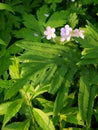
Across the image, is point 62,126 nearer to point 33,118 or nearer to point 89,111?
point 33,118

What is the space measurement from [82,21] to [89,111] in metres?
1.52

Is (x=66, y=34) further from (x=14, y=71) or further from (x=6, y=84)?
(x=6, y=84)

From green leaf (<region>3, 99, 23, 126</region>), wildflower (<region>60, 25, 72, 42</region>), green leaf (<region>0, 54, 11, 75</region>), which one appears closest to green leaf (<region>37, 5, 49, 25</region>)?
green leaf (<region>0, 54, 11, 75</region>)

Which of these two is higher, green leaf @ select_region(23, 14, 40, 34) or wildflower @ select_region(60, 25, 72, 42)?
wildflower @ select_region(60, 25, 72, 42)

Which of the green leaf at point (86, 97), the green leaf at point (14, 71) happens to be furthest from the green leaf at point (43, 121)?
the green leaf at point (86, 97)

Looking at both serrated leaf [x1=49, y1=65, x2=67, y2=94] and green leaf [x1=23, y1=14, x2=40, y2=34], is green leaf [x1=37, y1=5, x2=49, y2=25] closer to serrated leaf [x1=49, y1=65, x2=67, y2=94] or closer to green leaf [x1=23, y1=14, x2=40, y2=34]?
green leaf [x1=23, y1=14, x2=40, y2=34]

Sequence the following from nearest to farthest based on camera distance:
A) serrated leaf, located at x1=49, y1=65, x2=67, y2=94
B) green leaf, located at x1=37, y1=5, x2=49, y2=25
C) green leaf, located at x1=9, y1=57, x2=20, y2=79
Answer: serrated leaf, located at x1=49, y1=65, x2=67, y2=94, green leaf, located at x1=9, y1=57, x2=20, y2=79, green leaf, located at x1=37, y1=5, x2=49, y2=25

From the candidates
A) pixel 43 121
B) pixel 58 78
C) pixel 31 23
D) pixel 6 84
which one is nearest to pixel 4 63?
pixel 6 84

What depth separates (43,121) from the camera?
6.96 feet

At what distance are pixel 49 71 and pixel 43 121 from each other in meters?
0.50

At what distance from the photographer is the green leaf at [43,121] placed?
2.11 metres

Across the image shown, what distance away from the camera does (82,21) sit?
3094 mm

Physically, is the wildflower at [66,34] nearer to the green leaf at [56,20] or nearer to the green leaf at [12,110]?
the green leaf at [12,110]

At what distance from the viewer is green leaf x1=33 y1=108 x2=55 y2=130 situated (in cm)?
211
